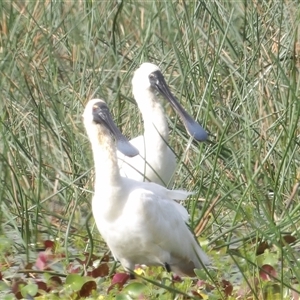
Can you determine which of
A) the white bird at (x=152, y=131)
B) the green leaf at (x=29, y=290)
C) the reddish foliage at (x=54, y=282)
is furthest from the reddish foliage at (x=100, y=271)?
the white bird at (x=152, y=131)

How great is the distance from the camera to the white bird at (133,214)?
14.2ft

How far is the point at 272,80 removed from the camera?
5574 millimetres

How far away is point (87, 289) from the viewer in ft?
12.7

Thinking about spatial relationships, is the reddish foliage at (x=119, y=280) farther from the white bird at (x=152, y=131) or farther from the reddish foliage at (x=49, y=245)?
the white bird at (x=152, y=131)

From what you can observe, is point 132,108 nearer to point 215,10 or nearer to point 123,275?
point 215,10

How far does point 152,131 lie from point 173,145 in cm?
41

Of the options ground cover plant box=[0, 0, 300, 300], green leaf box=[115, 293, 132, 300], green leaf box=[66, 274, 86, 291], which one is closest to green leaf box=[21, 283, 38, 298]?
ground cover plant box=[0, 0, 300, 300]

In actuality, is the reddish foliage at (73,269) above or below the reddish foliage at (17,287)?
below

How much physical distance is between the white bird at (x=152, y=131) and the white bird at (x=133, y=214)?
54 cm

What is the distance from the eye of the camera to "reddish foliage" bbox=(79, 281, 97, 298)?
3869 millimetres

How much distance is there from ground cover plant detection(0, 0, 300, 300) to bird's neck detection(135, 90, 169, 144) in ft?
0.26

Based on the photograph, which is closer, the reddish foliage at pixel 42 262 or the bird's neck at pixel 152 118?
the reddish foliage at pixel 42 262

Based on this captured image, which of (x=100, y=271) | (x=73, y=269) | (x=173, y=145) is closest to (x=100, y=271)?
(x=100, y=271)

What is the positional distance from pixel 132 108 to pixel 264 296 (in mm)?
2694
